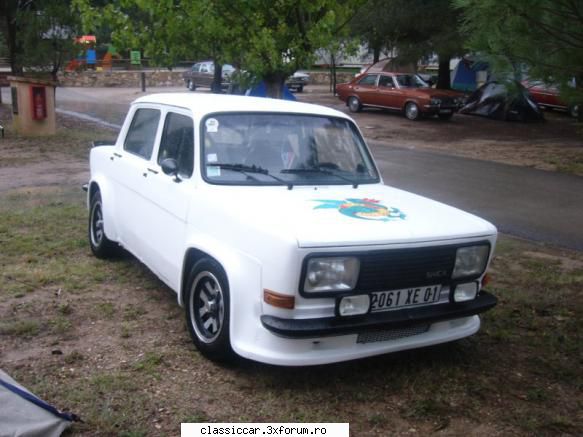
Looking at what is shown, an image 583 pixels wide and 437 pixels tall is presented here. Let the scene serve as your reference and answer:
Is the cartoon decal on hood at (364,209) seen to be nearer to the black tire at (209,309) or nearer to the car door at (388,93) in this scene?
the black tire at (209,309)

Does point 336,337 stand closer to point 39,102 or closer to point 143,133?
point 143,133

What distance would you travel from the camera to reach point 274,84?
33.2 feet

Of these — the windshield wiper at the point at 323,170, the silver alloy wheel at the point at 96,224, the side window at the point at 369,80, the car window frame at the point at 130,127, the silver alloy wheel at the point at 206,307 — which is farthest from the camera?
the side window at the point at 369,80

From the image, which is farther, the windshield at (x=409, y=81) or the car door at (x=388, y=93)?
the windshield at (x=409, y=81)

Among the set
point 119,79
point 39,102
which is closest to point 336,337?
point 39,102

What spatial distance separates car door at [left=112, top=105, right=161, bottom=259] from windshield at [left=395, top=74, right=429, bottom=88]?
64.2 ft

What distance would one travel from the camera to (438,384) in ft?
14.0

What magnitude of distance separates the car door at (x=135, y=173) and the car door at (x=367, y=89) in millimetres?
19899

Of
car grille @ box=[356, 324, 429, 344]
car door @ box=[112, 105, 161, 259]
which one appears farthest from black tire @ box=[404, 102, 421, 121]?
car grille @ box=[356, 324, 429, 344]

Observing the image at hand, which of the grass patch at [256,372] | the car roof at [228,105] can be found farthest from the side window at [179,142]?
Answer: the grass patch at [256,372]

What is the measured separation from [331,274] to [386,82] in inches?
871

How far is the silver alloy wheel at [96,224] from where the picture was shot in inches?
259

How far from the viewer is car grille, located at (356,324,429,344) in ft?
13.3

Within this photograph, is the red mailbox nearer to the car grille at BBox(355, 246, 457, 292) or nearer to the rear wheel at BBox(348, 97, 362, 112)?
the rear wheel at BBox(348, 97, 362, 112)
